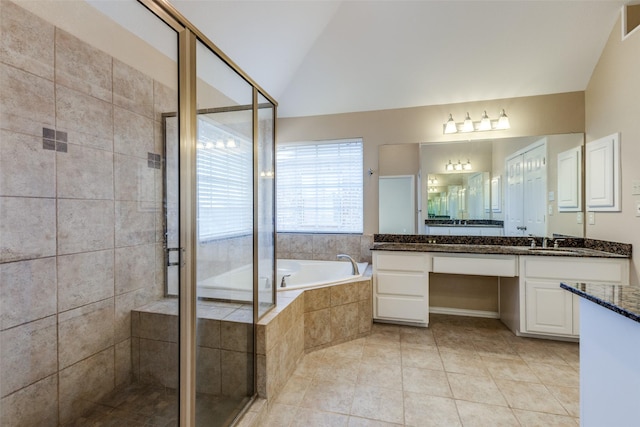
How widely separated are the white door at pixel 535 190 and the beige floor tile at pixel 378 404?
2.28 meters

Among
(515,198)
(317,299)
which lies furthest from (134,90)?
(515,198)

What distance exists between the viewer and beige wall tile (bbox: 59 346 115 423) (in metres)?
1.49

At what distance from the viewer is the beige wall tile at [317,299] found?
2348 mm

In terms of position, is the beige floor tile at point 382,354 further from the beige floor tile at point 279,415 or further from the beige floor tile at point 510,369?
the beige floor tile at point 279,415

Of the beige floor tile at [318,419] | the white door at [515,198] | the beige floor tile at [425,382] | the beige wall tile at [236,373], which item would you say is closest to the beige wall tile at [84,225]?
the beige wall tile at [236,373]

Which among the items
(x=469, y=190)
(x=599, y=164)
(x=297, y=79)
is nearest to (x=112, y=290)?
(x=297, y=79)

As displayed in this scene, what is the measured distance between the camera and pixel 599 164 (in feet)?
8.42

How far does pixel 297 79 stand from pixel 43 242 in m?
2.68

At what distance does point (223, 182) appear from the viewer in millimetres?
1644

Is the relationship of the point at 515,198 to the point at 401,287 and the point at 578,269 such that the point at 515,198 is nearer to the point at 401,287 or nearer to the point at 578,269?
the point at 578,269

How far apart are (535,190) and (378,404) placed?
2.59 metres

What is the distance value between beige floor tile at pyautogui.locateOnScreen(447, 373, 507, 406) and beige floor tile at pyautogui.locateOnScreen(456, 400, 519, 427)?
0.15 feet

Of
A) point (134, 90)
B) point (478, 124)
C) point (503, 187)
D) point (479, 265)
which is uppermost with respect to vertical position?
point (478, 124)

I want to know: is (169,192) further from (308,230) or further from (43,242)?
(308,230)
